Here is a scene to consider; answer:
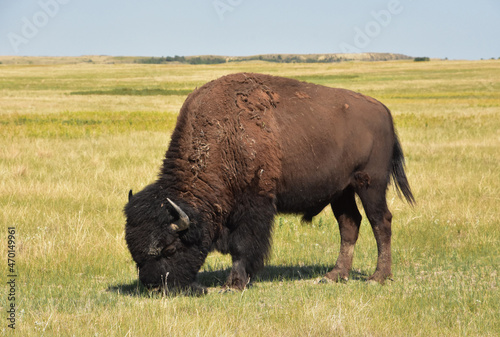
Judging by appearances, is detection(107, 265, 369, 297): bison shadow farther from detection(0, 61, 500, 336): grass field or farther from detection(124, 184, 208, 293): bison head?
detection(124, 184, 208, 293): bison head

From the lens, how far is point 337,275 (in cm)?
684

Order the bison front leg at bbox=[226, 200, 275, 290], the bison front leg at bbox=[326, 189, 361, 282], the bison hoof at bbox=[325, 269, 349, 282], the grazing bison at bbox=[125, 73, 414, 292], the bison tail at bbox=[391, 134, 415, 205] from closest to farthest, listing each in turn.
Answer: the grazing bison at bbox=[125, 73, 414, 292], the bison front leg at bbox=[226, 200, 275, 290], the bison hoof at bbox=[325, 269, 349, 282], the bison front leg at bbox=[326, 189, 361, 282], the bison tail at bbox=[391, 134, 415, 205]

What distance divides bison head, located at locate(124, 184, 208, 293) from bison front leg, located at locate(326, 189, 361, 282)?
6.48 ft

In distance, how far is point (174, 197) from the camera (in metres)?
5.96

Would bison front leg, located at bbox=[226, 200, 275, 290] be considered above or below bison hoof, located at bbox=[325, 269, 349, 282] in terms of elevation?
above

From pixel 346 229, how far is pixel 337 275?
66 cm

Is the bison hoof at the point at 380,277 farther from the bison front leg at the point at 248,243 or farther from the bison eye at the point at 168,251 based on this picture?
the bison eye at the point at 168,251

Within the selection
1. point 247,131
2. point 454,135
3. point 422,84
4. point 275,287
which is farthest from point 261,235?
point 422,84

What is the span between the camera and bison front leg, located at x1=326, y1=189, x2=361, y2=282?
7.02m

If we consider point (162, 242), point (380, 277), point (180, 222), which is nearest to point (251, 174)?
point (180, 222)

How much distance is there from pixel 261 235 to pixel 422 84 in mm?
64410

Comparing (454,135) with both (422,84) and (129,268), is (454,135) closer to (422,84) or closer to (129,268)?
(129,268)

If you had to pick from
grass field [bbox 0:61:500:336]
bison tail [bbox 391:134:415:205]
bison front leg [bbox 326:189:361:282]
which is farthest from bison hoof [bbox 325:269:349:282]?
bison tail [bbox 391:134:415:205]

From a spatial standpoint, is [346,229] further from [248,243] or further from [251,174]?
[251,174]
